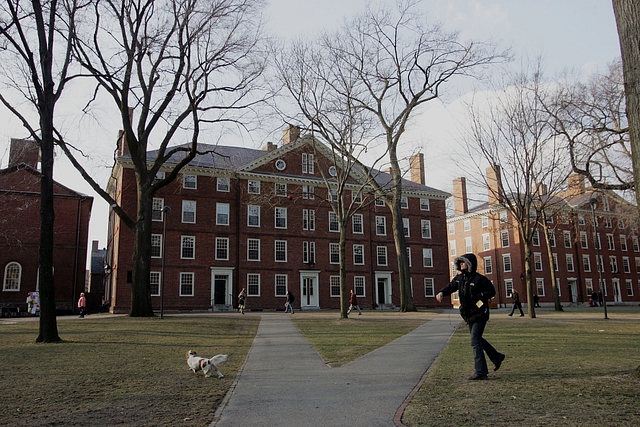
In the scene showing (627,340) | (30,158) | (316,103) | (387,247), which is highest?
(30,158)

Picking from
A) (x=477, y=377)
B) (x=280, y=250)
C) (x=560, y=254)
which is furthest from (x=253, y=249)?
(x=560, y=254)

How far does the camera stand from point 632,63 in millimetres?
7156

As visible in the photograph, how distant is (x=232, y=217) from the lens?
39.9 m

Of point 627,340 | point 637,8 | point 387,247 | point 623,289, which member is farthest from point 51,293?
point 623,289

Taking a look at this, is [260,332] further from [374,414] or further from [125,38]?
[125,38]

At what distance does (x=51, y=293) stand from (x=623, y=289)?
67.1m

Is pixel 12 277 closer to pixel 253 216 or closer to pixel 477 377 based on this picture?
pixel 253 216

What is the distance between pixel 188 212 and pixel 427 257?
21.9 metres

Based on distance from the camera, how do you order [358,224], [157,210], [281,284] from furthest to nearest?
1. [358,224]
2. [281,284]
3. [157,210]

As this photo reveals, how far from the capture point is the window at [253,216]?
40.6 m

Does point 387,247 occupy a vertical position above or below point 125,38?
below

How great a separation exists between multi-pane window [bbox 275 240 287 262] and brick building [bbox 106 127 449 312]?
83 mm

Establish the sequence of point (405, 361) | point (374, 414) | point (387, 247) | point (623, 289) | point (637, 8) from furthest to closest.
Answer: point (623, 289)
point (387, 247)
point (405, 361)
point (637, 8)
point (374, 414)

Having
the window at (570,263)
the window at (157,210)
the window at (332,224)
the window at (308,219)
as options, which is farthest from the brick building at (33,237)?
the window at (570,263)
